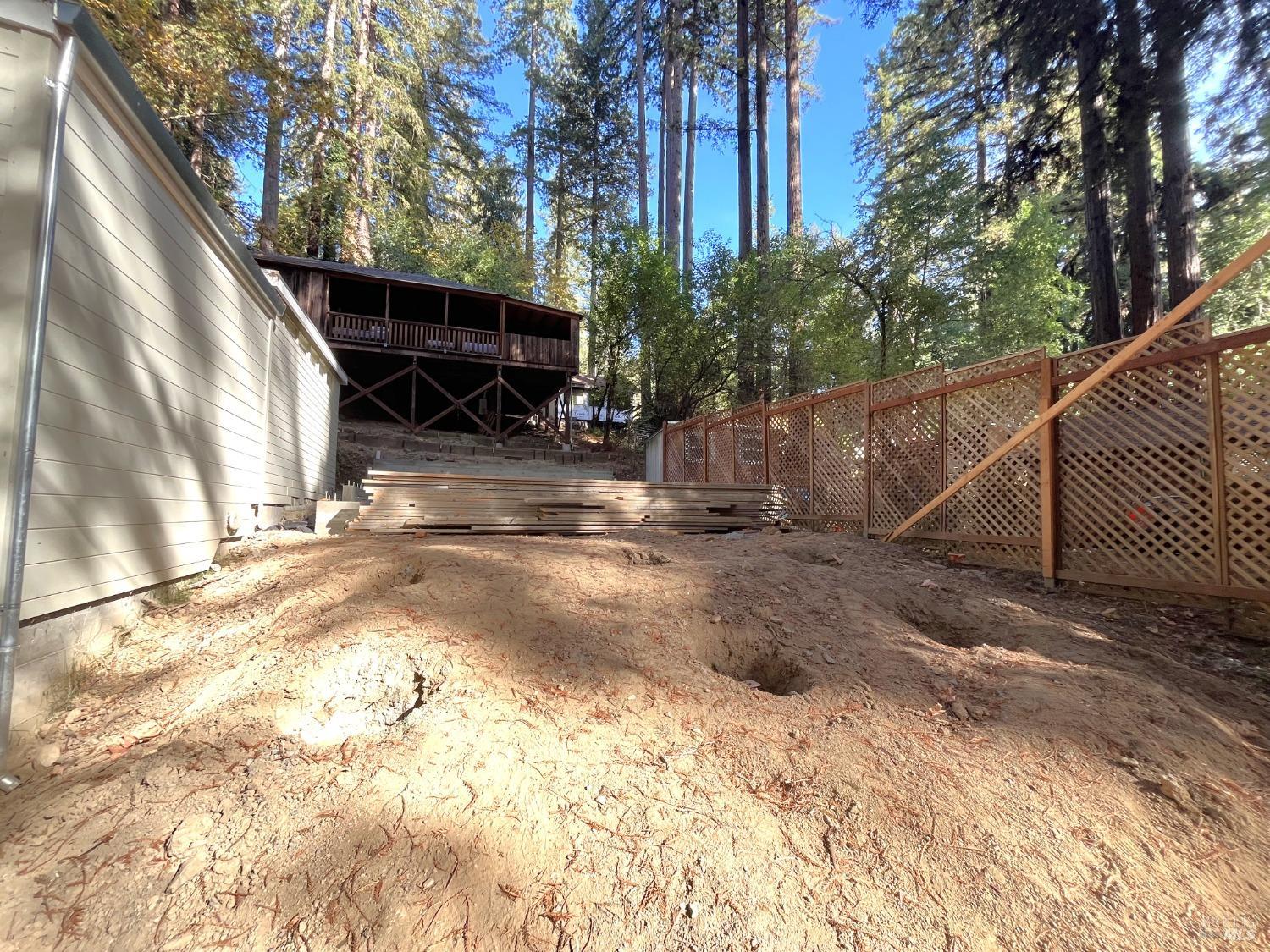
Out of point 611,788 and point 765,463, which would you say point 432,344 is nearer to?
point 765,463

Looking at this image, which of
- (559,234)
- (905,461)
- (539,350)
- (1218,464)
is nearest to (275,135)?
(539,350)

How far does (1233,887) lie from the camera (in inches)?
60.6

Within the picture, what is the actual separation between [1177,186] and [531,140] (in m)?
24.7

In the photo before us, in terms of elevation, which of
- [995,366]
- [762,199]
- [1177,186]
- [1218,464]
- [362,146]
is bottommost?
[1218,464]

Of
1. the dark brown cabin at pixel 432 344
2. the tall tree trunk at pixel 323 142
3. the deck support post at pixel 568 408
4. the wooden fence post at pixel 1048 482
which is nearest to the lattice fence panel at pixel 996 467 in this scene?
the wooden fence post at pixel 1048 482

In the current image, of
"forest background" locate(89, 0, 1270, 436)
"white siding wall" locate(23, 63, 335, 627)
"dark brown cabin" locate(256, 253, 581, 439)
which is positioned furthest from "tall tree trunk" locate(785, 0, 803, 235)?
"white siding wall" locate(23, 63, 335, 627)

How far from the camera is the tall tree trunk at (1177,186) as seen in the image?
6.68 m

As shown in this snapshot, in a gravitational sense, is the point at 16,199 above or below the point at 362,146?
below

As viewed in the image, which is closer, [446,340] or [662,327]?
[446,340]

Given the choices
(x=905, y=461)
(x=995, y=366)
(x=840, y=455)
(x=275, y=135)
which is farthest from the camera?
(x=275, y=135)

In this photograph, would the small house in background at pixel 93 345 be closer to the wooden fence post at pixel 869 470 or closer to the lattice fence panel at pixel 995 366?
the lattice fence panel at pixel 995 366

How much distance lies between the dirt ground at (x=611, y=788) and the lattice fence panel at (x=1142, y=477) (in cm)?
89

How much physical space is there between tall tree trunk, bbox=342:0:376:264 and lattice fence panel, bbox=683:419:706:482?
13432mm

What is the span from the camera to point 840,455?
701 cm
